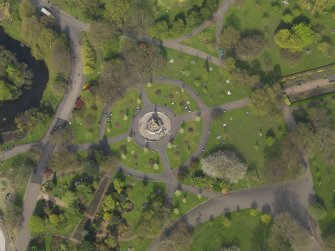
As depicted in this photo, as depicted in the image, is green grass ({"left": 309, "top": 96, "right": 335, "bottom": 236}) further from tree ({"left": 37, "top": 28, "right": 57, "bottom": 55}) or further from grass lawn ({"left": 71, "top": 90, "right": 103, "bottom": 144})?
tree ({"left": 37, "top": 28, "right": 57, "bottom": 55})

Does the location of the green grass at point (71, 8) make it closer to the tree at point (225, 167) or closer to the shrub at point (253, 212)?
the tree at point (225, 167)

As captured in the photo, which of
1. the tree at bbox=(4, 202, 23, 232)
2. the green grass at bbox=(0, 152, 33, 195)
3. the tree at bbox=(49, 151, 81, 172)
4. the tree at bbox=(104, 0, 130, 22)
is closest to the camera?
the tree at bbox=(4, 202, 23, 232)

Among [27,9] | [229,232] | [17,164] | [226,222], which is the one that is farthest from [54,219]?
[27,9]

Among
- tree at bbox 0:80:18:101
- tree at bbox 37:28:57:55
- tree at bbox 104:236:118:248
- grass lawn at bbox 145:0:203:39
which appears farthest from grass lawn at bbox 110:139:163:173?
tree at bbox 37:28:57:55

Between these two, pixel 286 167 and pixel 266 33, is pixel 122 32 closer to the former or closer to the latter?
pixel 266 33

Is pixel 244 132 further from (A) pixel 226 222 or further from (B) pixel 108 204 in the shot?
(B) pixel 108 204

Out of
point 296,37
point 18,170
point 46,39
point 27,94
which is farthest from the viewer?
point 27,94
